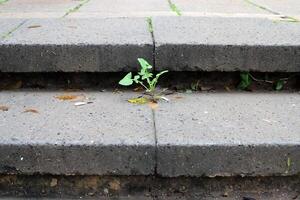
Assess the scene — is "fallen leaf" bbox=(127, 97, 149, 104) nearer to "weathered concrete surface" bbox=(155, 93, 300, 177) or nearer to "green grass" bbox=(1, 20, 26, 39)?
"weathered concrete surface" bbox=(155, 93, 300, 177)

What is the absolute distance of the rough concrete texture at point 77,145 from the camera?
1337mm

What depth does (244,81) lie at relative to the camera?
183 centimetres

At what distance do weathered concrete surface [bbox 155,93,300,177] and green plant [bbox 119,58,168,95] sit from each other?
0.75ft

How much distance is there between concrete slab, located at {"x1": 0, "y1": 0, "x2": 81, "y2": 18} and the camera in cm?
260

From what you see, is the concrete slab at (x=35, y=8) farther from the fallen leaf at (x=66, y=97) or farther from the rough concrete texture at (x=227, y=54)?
the rough concrete texture at (x=227, y=54)

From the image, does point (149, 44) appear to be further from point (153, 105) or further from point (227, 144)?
point (227, 144)

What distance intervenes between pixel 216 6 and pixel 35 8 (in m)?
1.40

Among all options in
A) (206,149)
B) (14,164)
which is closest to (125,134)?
(206,149)

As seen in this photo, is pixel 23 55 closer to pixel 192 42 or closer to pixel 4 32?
pixel 4 32

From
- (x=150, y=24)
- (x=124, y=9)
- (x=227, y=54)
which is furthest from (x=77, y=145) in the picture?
(x=124, y=9)

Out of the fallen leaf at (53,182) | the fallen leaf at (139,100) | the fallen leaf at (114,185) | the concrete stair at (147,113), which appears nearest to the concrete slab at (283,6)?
the concrete stair at (147,113)

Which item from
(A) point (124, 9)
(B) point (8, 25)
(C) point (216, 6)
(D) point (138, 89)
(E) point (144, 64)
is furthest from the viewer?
(C) point (216, 6)

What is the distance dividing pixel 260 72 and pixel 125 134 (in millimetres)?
788

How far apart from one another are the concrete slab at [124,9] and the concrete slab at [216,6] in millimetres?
133
